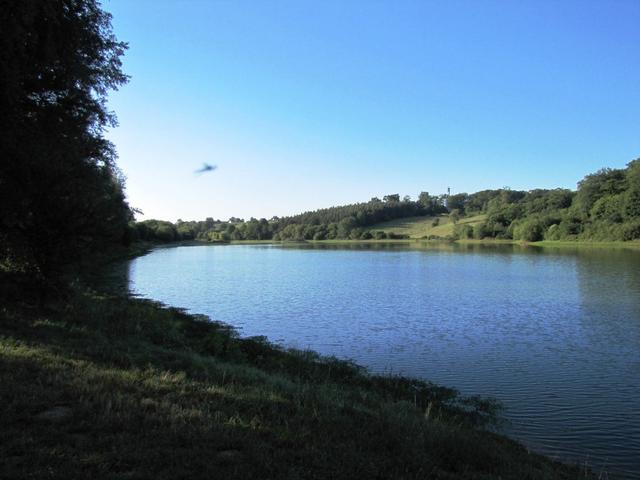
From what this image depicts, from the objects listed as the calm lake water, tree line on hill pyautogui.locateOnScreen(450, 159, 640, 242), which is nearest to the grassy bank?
the calm lake water

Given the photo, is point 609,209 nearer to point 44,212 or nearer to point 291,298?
point 291,298

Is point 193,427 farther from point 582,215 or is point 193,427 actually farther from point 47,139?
Answer: point 582,215

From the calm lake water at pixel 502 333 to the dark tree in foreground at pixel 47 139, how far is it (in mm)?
→ 9833

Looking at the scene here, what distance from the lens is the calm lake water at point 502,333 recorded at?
11.9 m

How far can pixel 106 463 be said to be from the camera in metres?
4.99

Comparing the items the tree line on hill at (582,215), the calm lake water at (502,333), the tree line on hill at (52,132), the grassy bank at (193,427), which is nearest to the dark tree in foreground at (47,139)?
the tree line on hill at (52,132)

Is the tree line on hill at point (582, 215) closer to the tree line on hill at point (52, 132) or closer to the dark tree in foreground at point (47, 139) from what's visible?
the tree line on hill at point (52, 132)

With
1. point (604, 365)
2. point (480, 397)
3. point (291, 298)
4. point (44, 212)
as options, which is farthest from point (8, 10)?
point (291, 298)

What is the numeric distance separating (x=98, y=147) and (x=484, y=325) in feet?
61.6

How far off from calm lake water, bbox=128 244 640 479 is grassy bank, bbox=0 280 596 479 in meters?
2.65

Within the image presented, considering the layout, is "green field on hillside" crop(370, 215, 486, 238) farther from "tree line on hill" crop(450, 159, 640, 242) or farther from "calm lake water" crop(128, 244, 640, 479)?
"calm lake water" crop(128, 244, 640, 479)

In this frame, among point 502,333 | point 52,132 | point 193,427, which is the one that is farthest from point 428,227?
point 193,427

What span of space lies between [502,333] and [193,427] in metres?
18.6

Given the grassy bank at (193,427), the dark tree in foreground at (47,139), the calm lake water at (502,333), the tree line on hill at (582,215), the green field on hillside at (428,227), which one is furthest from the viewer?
the green field on hillside at (428,227)
